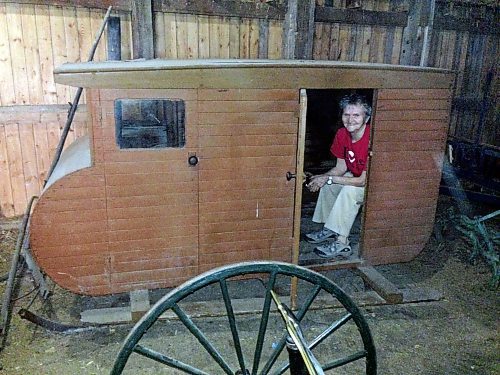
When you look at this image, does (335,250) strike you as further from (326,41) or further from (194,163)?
(326,41)

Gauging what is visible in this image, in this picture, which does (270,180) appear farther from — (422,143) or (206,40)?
(206,40)

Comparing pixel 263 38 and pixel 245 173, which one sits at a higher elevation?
pixel 263 38

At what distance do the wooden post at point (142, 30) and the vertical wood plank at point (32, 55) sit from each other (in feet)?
4.03

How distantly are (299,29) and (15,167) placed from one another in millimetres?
4438

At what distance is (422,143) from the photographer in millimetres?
4664

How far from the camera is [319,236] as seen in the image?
5.59 m

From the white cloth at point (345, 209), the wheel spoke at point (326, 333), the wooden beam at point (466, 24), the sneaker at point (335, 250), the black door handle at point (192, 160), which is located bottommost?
the sneaker at point (335, 250)

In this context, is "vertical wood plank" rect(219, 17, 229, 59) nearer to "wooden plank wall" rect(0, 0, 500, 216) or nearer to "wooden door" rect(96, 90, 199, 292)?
"wooden plank wall" rect(0, 0, 500, 216)

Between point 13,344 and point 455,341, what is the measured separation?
12.8 ft

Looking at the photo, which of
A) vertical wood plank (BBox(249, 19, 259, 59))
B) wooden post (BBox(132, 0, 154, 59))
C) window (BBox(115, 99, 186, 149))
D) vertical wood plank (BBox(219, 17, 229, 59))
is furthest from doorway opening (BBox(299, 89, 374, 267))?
window (BBox(115, 99, 186, 149))

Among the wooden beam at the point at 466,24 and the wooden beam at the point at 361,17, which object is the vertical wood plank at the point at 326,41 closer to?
the wooden beam at the point at 361,17

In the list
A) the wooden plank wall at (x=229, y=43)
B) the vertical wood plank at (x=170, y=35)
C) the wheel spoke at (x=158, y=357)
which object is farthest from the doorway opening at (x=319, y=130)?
the wheel spoke at (x=158, y=357)

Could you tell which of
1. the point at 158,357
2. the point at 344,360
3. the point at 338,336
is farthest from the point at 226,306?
the point at 338,336

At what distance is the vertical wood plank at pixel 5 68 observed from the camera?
18.4 ft
